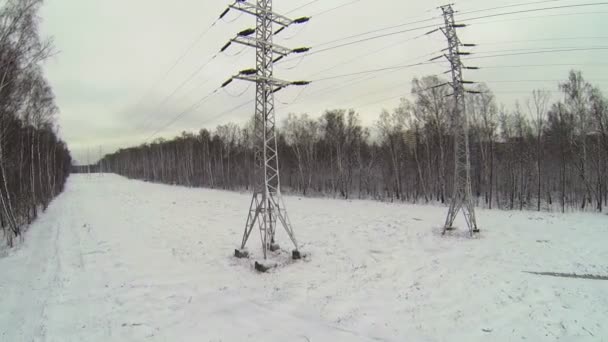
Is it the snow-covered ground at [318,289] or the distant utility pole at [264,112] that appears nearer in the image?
the snow-covered ground at [318,289]

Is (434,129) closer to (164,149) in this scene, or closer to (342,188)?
(342,188)

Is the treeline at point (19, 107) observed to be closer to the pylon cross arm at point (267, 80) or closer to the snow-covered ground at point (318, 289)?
the snow-covered ground at point (318, 289)

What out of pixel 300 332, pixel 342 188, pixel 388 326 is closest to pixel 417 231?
pixel 388 326

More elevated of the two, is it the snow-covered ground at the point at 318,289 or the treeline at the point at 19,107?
the treeline at the point at 19,107

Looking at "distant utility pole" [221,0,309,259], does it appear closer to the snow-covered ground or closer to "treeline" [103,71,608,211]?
the snow-covered ground

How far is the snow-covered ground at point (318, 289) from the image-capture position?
4.95 m

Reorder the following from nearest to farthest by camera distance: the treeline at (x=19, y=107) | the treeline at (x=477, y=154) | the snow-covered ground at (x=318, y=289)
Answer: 1. the snow-covered ground at (x=318, y=289)
2. the treeline at (x=19, y=107)
3. the treeline at (x=477, y=154)

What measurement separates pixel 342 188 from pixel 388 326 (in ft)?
94.4

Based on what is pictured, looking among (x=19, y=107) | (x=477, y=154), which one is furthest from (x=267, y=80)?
(x=477, y=154)

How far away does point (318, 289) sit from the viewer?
673cm

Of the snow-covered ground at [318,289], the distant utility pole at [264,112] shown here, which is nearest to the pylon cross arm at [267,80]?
the distant utility pole at [264,112]

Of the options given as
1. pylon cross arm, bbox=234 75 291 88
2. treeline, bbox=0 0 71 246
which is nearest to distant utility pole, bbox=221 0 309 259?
pylon cross arm, bbox=234 75 291 88

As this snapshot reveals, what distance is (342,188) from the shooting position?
3366 cm

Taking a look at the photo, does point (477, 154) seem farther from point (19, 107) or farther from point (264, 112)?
point (19, 107)
